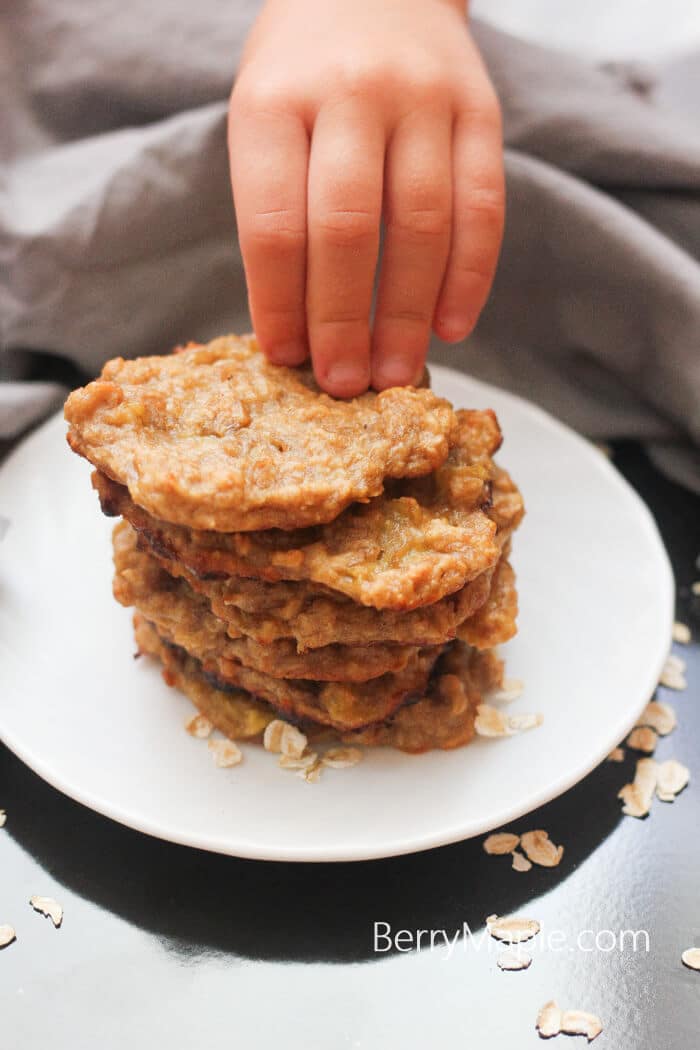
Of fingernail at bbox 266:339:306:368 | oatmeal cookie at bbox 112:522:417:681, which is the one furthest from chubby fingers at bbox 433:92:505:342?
oatmeal cookie at bbox 112:522:417:681

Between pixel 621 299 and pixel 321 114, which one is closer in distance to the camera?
pixel 321 114

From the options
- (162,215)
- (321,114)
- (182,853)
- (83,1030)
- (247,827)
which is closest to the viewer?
(83,1030)

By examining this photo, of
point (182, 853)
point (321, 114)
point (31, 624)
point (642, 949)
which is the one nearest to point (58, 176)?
point (321, 114)

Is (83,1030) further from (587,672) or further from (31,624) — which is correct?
(587,672)

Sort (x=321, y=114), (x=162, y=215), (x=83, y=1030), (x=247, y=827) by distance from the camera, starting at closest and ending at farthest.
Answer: (x=83, y=1030) < (x=247, y=827) < (x=321, y=114) < (x=162, y=215)

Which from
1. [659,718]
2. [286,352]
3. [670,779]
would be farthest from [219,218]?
[670,779]

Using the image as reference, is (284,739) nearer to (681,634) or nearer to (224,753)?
(224,753)
